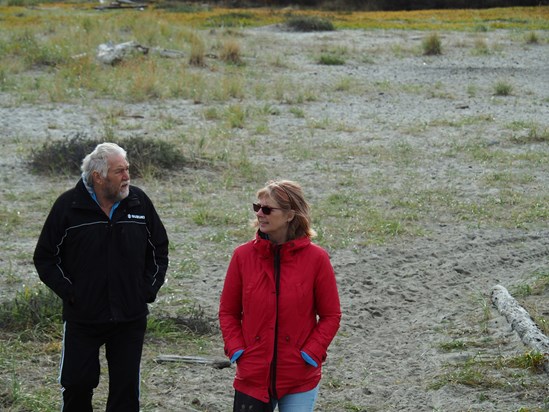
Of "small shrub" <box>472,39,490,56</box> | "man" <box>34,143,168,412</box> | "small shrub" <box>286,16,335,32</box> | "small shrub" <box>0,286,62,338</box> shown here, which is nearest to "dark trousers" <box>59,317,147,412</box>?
"man" <box>34,143,168,412</box>

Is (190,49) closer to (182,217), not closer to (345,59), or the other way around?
(345,59)

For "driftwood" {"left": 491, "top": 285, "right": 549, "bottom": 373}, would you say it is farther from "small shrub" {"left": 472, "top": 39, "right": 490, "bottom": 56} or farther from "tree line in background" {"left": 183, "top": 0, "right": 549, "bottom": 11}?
"tree line in background" {"left": 183, "top": 0, "right": 549, "bottom": 11}

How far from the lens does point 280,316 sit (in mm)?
4270

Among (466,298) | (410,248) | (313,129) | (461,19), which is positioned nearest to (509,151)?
(313,129)

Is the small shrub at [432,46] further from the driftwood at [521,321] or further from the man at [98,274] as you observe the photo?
the man at [98,274]

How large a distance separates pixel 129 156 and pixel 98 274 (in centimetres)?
738

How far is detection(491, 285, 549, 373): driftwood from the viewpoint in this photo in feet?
21.0

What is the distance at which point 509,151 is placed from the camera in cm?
1338

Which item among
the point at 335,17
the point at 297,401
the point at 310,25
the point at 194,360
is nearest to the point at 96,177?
the point at 297,401

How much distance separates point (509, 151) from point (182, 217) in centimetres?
529

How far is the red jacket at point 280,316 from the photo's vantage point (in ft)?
14.0

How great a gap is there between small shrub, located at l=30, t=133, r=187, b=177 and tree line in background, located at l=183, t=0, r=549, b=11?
29254mm

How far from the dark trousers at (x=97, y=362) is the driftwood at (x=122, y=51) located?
1527 centimetres

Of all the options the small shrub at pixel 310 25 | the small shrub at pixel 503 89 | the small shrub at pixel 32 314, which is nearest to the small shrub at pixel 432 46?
the small shrub at pixel 503 89
